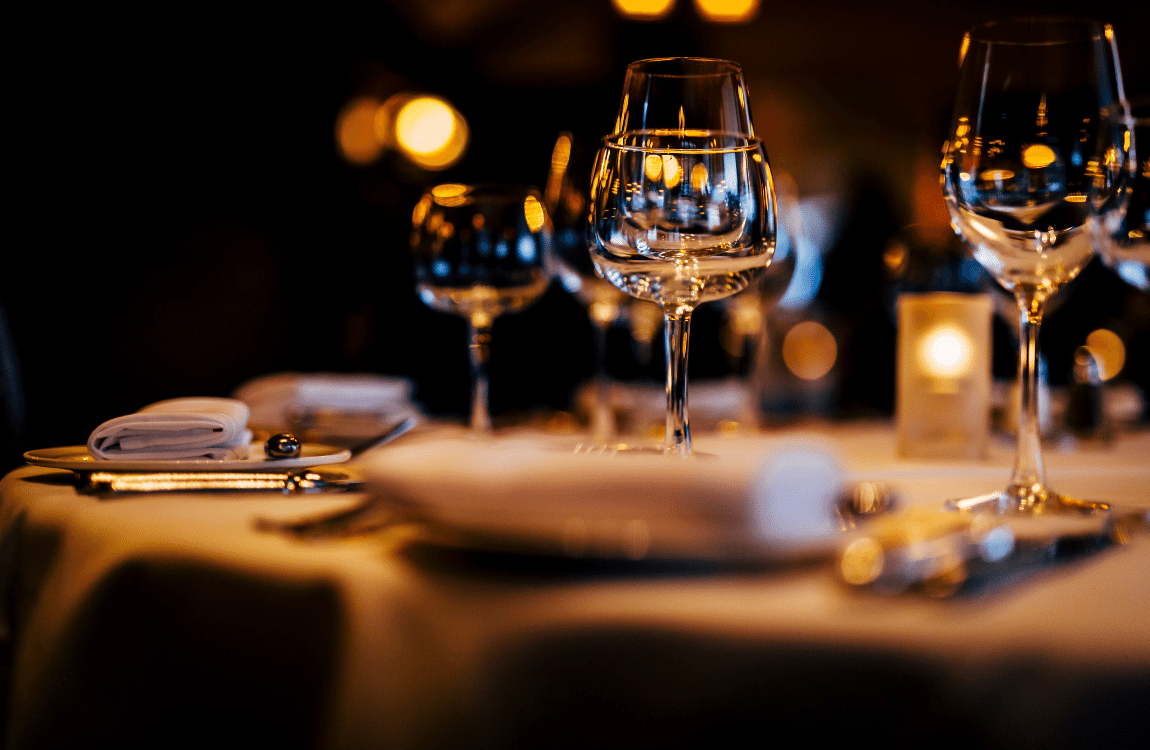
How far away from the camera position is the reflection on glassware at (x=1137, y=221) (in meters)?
0.77

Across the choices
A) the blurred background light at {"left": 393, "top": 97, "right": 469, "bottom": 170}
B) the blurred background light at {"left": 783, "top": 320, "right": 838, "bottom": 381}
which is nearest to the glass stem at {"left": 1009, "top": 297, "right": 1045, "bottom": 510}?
the blurred background light at {"left": 393, "top": 97, "right": 469, "bottom": 170}

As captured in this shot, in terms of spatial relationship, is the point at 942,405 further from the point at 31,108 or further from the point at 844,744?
the point at 31,108

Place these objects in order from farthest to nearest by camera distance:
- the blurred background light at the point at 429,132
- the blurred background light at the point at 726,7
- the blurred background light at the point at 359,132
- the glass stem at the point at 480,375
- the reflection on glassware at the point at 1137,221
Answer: the blurred background light at the point at 429,132, the blurred background light at the point at 359,132, the blurred background light at the point at 726,7, the glass stem at the point at 480,375, the reflection on glassware at the point at 1137,221

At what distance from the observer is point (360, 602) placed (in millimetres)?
421

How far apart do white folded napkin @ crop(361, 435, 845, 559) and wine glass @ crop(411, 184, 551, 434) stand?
501 mm

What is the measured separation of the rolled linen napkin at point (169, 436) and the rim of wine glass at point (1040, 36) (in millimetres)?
638

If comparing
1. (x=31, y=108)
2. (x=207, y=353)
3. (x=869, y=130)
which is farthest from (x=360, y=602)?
(x=869, y=130)

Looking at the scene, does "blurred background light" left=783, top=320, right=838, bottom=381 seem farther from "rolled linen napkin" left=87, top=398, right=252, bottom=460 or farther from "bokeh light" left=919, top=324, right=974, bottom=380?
"rolled linen napkin" left=87, top=398, right=252, bottom=460

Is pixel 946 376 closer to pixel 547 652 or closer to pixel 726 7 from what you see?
pixel 547 652

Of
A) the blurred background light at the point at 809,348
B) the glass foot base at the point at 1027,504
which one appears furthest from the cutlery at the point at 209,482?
the blurred background light at the point at 809,348

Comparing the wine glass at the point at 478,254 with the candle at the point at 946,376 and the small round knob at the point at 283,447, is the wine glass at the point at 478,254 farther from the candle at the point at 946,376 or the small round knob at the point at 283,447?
the candle at the point at 946,376

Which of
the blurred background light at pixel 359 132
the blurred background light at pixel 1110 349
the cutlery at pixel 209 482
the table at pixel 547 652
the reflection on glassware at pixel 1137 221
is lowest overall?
the blurred background light at pixel 1110 349

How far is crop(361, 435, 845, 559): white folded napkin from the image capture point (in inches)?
15.3

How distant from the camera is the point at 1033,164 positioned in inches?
25.6
